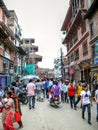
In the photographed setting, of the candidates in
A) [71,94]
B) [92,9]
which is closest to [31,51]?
[92,9]

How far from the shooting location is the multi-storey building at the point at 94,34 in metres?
22.5

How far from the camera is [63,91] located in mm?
17578

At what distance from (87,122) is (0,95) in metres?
4.79

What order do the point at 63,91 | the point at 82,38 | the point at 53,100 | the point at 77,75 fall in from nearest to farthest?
1. the point at 53,100
2. the point at 63,91
3. the point at 82,38
4. the point at 77,75

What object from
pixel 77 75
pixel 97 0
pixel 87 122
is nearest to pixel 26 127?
pixel 87 122

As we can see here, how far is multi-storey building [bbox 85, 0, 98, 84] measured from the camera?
22.5 m

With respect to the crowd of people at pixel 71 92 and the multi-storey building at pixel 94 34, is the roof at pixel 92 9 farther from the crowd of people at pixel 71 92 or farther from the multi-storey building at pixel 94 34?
the crowd of people at pixel 71 92

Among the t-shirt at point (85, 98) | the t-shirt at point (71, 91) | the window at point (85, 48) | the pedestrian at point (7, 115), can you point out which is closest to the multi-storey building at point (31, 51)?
the window at point (85, 48)

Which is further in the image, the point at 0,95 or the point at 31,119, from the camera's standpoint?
the point at 0,95

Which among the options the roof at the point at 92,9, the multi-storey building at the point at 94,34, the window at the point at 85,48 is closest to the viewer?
the roof at the point at 92,9

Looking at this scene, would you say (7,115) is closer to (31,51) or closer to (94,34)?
(94,34)

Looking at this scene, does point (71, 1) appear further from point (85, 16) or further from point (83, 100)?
point (83, 100)

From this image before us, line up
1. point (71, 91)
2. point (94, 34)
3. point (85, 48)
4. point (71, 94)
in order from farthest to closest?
point (85, 48)
point (94, 34)
point (71, 91)
point (71, 94)

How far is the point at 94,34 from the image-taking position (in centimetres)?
2370
